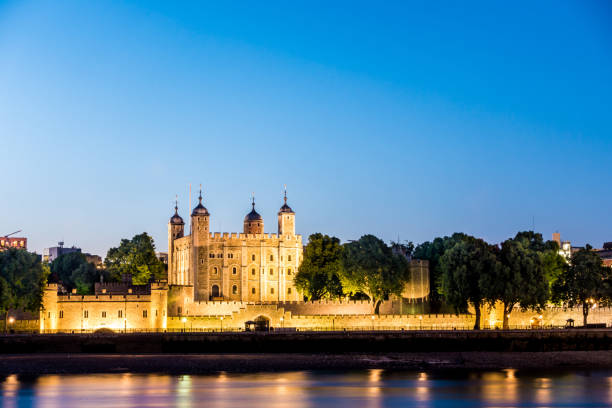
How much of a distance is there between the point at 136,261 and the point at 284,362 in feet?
143

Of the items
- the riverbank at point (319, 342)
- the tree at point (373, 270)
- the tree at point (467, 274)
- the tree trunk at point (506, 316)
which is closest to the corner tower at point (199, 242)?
the tree at point (373, 270)

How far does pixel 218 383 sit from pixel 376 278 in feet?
113

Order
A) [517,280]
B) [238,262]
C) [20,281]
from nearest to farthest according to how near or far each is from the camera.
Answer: [20,281] → [517,280] → [238,262]

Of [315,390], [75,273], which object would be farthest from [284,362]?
[75,273]

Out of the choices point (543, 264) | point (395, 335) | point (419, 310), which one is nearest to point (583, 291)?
point (543, 264)

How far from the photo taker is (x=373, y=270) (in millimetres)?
86000

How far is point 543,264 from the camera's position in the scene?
79.7 meters

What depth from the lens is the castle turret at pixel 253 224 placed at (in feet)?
358

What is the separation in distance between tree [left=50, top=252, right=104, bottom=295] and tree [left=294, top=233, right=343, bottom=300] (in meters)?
20.7

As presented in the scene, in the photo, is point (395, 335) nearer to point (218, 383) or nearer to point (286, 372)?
point (286, 372)

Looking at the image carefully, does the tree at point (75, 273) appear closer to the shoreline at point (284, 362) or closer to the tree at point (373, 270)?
the tree at point (373, 270)

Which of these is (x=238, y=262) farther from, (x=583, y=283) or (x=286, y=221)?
(x=583, y=283)

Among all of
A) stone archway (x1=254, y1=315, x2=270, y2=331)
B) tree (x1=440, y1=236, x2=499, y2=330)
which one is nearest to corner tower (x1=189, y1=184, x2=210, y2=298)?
stone archway (x1=254, y1=315, x2=270, y2=331)

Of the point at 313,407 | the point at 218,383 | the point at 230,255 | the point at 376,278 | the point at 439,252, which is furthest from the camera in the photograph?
the point at 230,255
